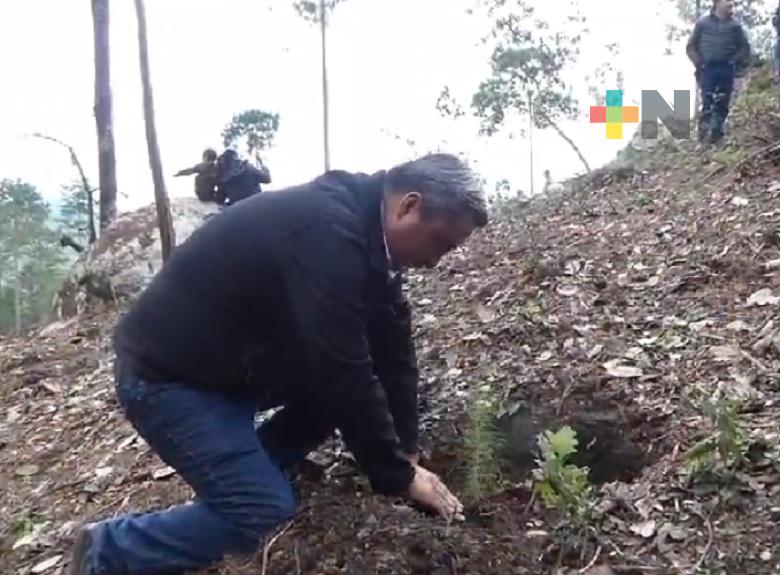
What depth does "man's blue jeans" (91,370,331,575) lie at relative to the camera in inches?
111

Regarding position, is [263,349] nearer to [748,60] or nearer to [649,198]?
[649,198]

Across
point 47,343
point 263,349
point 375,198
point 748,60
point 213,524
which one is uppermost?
point 748,60

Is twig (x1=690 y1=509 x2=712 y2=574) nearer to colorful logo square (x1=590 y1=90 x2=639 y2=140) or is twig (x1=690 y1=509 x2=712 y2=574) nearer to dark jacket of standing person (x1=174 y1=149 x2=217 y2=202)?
dark jacket of standing person (x1=174 y1=149 x2=217 y2=202)

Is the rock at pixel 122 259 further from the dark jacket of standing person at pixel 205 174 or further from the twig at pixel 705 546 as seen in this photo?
the twig at pixel 705 546

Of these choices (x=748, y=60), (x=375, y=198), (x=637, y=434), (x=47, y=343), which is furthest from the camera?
(x=748, y=60)

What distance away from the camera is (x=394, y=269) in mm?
2756

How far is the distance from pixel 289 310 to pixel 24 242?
34.9 meters

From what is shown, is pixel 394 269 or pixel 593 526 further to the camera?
pixel 593 526

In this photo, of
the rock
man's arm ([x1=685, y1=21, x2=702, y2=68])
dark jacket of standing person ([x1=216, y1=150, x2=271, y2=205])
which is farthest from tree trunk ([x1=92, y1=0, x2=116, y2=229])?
man's arm ([x1=685, y1=21, x2=702, y2=68])

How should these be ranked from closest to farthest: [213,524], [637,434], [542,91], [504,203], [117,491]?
[213,524] < [637,434] < [117,491] < [504,203] < [542,91]

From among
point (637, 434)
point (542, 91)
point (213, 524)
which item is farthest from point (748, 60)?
point (542, 91)

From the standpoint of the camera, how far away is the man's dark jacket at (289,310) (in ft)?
8.36

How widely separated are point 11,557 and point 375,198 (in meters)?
2.42

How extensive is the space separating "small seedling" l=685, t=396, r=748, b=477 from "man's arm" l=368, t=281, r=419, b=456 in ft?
3.18
